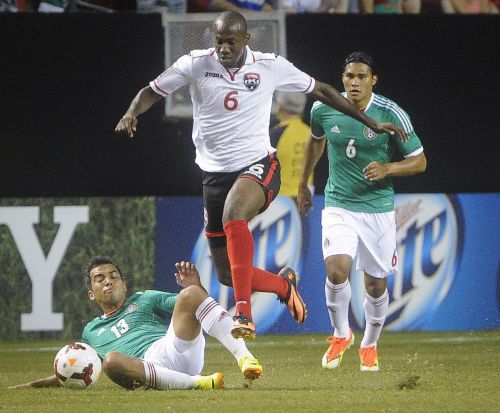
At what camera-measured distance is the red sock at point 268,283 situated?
860 cm

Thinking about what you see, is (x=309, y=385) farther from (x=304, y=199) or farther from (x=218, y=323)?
(x=304, y=199)

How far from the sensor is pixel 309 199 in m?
9.99

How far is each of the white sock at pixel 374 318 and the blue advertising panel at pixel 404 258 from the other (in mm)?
2703

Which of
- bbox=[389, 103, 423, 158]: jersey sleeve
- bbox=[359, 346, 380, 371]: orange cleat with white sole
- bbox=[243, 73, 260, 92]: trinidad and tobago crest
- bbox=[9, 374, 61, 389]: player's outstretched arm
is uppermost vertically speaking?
bbox=[243, 73, 260, 92]: trinidad and tobago crest

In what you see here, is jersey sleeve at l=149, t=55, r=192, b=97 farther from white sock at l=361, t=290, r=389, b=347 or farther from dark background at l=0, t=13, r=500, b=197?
dark background at l=0, t=13, r=500, b=197

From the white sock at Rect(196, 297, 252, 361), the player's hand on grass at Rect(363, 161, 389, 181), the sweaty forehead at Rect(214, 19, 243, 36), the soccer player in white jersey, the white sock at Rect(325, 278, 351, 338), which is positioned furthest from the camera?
the white sock at Rect(325, 278, 351, 338)

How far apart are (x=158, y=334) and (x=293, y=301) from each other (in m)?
1.08

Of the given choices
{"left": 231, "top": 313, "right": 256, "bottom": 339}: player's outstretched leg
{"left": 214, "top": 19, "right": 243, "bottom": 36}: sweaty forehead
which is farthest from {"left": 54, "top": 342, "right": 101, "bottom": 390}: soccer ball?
{"left": 214, "top": 19, "right": 243, "bottom": 36}: sweaty forehead

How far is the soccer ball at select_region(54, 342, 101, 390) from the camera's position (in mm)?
7648

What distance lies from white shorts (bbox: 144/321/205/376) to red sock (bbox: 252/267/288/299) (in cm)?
93

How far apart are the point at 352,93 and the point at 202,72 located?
151 cm

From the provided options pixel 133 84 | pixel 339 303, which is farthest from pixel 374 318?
pixel 133 84

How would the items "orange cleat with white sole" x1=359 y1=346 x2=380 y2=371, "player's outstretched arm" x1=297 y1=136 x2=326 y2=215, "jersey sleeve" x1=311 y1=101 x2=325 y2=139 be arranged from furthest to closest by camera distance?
1. "player's outstretched arm" x1=297 y1=136 x2=326 y2=215
2. "jersey sleeve" x1=311 y1=101 x2=325 y2=139
3. "orange cleat with white sole" x1=359 y1=346 x2=380 y2=371

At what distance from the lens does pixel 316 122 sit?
998 cm
